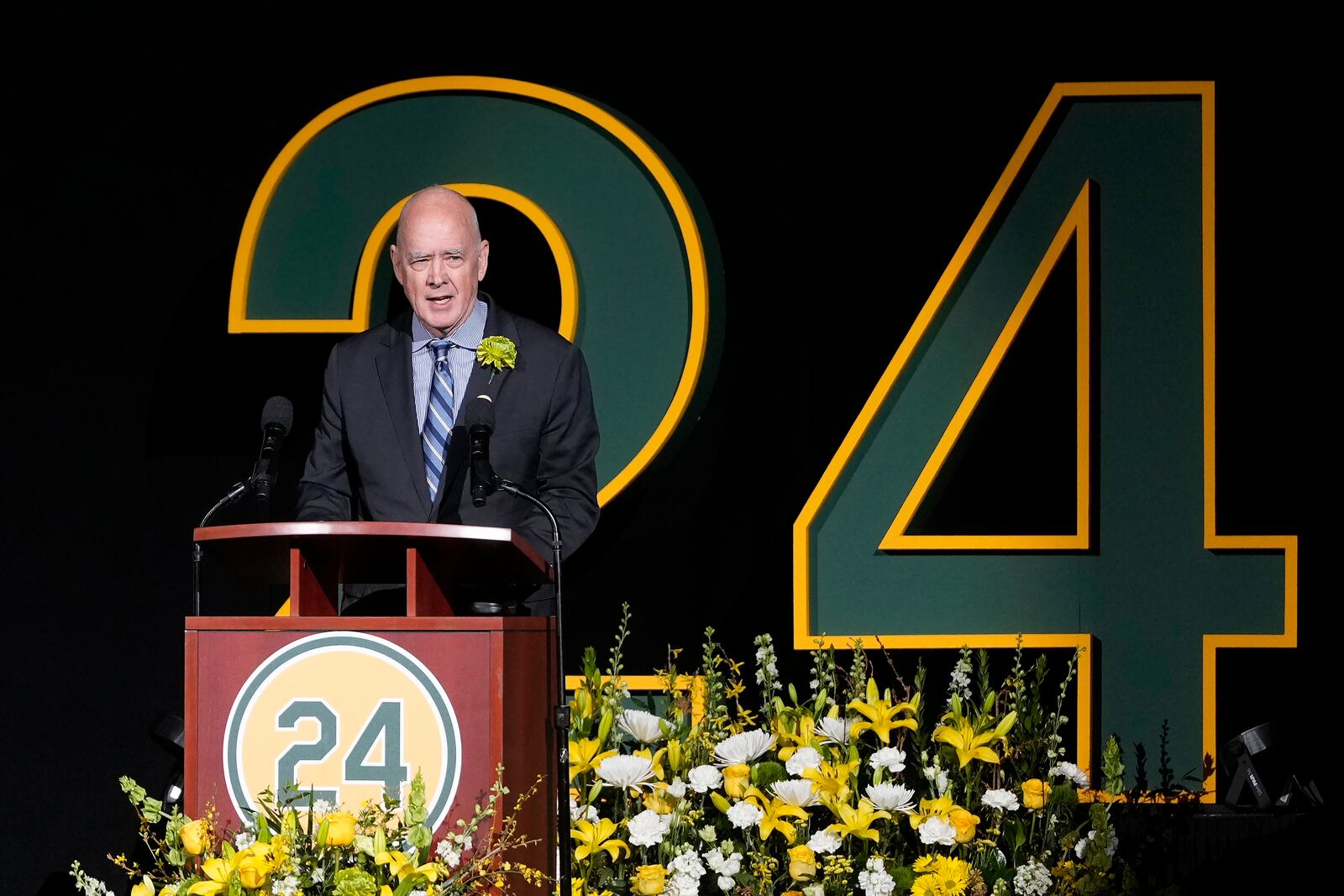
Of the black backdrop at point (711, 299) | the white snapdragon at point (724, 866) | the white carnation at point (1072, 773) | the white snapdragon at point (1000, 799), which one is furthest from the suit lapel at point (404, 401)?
the white carnation at point (1072, 773)

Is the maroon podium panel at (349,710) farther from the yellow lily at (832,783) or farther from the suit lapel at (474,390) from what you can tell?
the suit lapel at (474,390)

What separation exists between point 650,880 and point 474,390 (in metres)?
1.27

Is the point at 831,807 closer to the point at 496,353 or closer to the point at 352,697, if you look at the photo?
the point at 352,697

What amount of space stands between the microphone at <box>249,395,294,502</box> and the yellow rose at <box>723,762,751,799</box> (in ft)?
3.31

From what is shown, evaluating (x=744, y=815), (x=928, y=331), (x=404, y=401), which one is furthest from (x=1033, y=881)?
(x=404, y=401)

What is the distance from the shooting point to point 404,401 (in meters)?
3.37

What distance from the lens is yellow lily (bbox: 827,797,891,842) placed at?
8.66 feet

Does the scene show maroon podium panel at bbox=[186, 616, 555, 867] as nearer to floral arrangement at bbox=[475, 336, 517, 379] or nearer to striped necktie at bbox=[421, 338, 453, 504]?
striped necktie at bbox=[421, 338, 453, 504]

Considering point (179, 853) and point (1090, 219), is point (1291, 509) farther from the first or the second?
point (179, 853)

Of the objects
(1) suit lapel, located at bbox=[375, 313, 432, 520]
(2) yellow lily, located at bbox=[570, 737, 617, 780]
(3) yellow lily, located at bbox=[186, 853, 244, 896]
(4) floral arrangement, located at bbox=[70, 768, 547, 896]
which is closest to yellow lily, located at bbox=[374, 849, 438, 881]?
(4) floral arrangement, located at bbox=[70, 768, 547, 896]

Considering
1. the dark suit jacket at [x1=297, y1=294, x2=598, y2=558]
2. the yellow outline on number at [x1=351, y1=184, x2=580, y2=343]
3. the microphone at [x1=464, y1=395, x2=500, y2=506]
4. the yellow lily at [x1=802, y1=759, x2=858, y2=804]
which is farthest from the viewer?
the yellow outline on number at [x1=351, y1=184, x2=580, y2=343]

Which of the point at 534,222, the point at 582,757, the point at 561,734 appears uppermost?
the point at 534,222

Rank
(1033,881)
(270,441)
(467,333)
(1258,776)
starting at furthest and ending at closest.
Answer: (467,333) → (1258,776) → (1033,881) → (270,441)

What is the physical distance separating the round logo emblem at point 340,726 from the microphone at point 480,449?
29 centimetres
